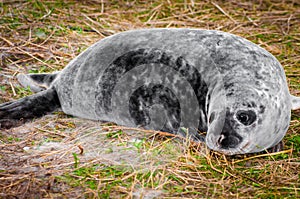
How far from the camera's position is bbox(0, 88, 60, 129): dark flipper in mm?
3205

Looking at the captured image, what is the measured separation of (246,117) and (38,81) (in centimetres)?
189

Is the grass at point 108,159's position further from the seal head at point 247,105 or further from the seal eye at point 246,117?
the seal eye at point 246,117

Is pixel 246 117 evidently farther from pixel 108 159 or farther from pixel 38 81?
pixel 38 81

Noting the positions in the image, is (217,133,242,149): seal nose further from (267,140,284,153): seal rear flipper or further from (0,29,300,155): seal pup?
(267,140,284,153): seal rear flipper

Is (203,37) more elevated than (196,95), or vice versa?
(203,37)

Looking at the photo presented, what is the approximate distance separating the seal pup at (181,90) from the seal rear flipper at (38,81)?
0.19 metres

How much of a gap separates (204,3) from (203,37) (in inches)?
114

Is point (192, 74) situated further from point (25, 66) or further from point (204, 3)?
point (204, 3)

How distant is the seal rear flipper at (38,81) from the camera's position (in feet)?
12.5

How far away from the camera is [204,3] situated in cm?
593

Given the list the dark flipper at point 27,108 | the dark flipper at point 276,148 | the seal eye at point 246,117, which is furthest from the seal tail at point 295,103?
the dark flipper at point 27,108

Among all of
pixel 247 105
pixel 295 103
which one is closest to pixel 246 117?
pixel 247 105

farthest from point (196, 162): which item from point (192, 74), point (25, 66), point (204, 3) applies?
point (204, 3)

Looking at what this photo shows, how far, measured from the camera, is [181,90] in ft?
9.81
